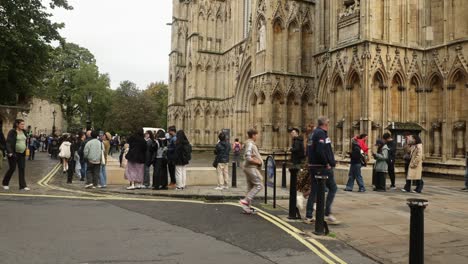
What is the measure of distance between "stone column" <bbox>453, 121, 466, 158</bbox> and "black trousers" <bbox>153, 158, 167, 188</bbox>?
1310 centimetres

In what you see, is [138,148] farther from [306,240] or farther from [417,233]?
[417,233]

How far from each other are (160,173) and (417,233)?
816 cm

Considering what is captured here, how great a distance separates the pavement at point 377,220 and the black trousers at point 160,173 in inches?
19.9

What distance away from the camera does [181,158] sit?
11.0 m

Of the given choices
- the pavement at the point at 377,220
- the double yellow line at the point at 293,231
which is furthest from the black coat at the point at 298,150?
the double yellow line at the point at 293,231

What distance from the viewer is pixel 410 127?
1734 cm

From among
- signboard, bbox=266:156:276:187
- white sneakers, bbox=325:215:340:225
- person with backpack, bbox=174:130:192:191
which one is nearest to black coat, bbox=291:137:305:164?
signboard, bbox=266:156:276:187

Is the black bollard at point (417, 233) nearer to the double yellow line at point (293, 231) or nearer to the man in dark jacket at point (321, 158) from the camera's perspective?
the double yellow line at point (293, 231)

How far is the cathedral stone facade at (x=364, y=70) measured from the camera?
57.4 ft

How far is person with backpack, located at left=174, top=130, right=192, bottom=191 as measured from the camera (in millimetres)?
10969

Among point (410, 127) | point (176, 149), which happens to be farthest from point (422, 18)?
point (176, 149)

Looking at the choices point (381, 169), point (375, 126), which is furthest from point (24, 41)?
point (381, 169)

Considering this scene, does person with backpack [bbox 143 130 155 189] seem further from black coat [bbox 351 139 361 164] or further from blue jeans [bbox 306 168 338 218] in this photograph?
black coat [bbox 351 139 361 164]

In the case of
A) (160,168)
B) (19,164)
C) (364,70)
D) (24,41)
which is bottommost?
(160,168)
